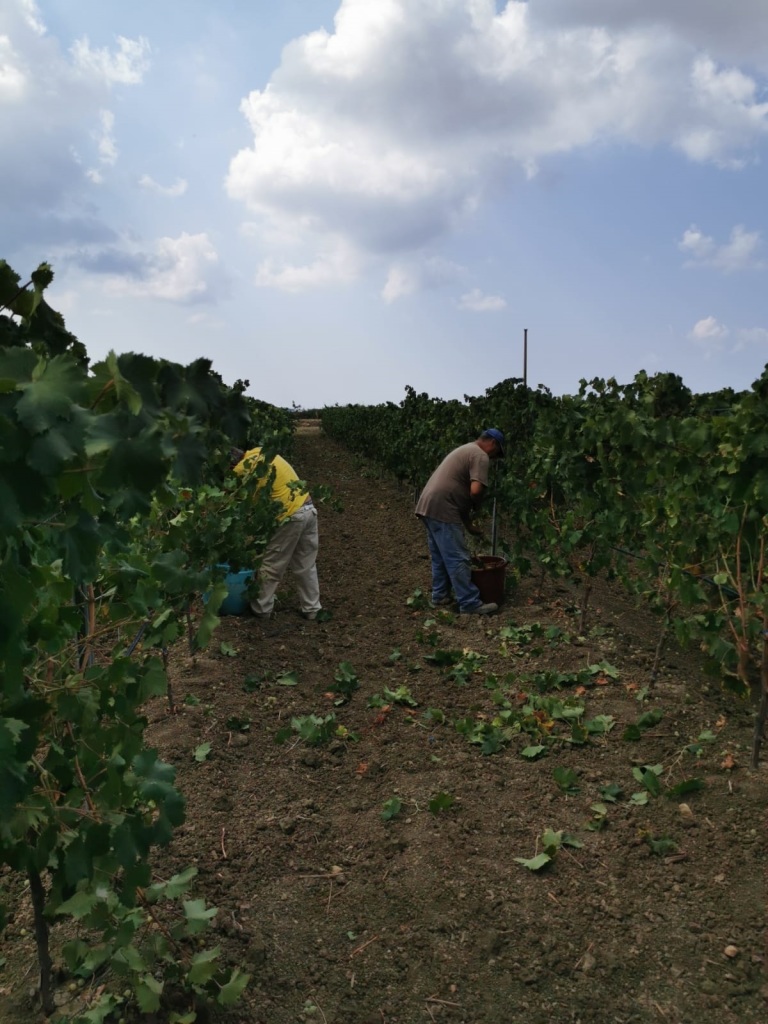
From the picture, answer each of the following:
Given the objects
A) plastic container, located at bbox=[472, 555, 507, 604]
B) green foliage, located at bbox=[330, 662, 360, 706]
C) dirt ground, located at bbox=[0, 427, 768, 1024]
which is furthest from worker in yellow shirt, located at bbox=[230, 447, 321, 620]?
plastic container, located at bbox=[472, 555, 507, 604]

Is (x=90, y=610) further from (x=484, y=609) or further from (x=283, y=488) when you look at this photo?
(x=484, y=609)

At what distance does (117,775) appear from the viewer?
1937 millimetres

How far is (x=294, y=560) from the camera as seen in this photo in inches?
275

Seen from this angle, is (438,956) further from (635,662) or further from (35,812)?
(635,662)

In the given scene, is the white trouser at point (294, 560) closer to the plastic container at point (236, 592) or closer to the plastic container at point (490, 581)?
the plastic container at point (236, 592)

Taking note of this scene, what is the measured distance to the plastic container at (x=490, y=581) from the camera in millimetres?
6934

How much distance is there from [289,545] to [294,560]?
0.37 metres

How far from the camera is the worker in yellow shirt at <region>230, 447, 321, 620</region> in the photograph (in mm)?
6355

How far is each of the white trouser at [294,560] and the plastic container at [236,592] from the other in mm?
128

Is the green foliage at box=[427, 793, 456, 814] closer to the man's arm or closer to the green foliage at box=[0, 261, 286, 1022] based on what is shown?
the green foliage at box=[0, 261, 286, 1022]

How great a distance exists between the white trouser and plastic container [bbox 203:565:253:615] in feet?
0.42

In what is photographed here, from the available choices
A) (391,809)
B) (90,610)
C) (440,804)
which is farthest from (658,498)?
(90,610)

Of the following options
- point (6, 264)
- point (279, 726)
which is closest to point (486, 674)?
point (279, 726)

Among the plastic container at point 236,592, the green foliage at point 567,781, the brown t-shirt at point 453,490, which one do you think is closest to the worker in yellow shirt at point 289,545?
the plastic container at point 236,592
